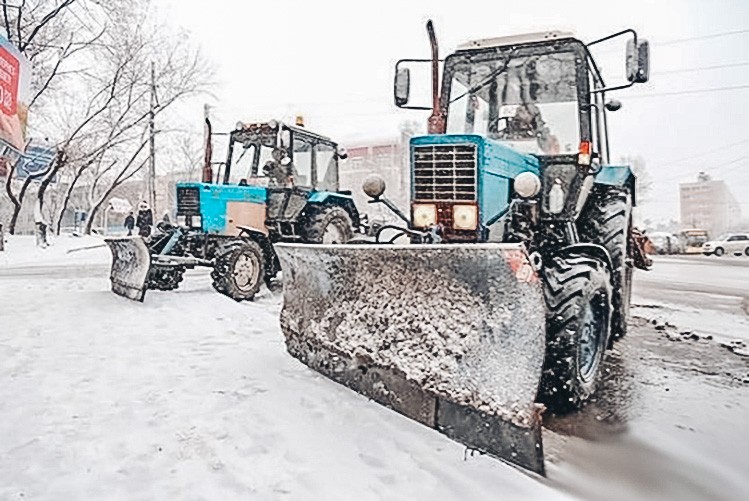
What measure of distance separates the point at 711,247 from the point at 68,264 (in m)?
30.4

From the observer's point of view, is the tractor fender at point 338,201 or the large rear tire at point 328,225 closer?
the large rear tire at point 328,225

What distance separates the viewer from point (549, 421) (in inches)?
142

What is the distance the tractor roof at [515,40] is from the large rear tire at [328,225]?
4.71 metres

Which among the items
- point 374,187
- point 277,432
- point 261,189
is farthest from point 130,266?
point 277,432

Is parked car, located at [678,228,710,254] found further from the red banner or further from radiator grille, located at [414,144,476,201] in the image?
the red banner

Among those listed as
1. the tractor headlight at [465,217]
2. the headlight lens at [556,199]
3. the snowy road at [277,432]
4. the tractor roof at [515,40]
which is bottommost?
the snowy road at [277,432]

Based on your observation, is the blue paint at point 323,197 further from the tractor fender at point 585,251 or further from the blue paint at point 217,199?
the tractor fender at point 585,251

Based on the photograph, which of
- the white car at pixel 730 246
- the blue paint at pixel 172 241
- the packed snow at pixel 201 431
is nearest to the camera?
the packed snow at pixel 201 431

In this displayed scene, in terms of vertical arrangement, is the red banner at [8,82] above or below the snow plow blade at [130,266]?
above

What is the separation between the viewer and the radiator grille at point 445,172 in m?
4.29

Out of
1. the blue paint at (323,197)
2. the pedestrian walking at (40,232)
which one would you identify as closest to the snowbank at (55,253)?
the pedestrian walking at (40,232)

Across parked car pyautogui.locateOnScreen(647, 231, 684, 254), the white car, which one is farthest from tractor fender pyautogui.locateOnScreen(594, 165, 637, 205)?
parked car pyautogui.locateOnScreen(647, 231, 684, 254)

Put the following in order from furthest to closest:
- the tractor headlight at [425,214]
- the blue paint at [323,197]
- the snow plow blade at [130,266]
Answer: the blue paint at [323,197] → the snow plow blade at [130,266] → the tractor headlight at [425,214]

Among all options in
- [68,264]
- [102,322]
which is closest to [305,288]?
[102,322]
